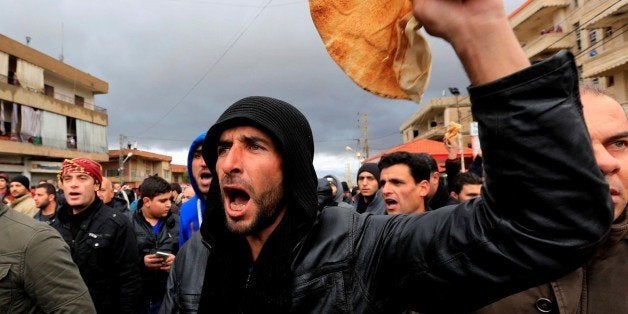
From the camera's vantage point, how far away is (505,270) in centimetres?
96

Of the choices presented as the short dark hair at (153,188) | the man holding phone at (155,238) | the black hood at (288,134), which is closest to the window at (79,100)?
the short dark hair at (153,188)

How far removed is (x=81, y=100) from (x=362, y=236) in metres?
44.4

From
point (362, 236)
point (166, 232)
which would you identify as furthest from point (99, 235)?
point (362, 236)

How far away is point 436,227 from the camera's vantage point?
1140 millimetres

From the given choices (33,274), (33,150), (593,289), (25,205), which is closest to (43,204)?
(25,205)

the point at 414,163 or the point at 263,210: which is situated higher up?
the point at 414,163

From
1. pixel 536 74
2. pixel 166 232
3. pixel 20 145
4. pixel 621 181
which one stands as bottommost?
pixel 166 232

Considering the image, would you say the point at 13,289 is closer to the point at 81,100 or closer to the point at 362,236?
the point at 362,236

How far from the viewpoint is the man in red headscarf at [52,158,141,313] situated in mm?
3553

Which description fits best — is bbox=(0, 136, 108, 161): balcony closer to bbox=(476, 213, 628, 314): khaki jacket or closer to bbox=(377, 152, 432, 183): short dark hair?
bbox=(377, 152, 432, 183): short dark hair

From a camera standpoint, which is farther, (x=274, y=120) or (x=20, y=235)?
(x=20, y=235)

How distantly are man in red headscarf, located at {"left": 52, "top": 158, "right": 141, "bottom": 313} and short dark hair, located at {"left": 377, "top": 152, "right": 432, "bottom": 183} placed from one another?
8.37ft

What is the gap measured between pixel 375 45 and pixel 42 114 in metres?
37.9

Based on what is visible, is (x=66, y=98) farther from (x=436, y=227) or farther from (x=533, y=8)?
(x=436, y=227)
